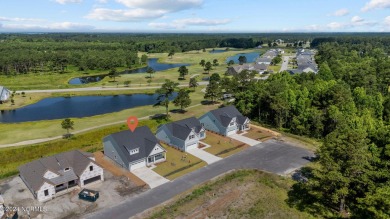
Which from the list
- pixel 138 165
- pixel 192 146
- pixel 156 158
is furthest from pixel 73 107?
pixel 138 165

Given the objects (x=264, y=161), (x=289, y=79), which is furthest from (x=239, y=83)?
(x=264, y=161)

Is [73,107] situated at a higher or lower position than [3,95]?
lower

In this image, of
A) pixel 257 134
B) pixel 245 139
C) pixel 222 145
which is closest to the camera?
pixel 222 145

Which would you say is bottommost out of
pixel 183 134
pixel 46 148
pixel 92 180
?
pixel 92 180

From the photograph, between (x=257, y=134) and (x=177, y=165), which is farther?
(x=257, y=134)

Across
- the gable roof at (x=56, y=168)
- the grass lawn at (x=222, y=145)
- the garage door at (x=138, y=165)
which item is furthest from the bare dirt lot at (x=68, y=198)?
the grass lawn at (x=222, y=145)

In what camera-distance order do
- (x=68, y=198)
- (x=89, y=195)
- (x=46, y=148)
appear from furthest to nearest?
(x=46, y=148), (x=68, y=198), (x=89, y=195)

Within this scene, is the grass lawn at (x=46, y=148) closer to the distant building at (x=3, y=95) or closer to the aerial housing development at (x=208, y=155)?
the aerial housing development at (x=208, y=155)

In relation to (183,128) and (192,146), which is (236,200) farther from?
(183,128)
